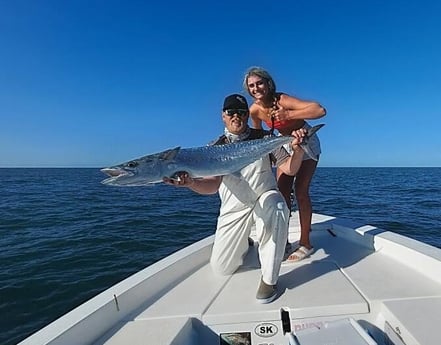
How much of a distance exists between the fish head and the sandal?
66.6 inches

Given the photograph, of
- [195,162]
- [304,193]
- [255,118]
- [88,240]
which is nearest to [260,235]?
[195,162]

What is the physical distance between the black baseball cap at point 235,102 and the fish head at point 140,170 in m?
0.64

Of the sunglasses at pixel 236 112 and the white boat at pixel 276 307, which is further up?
the sunglasses at pixel 236 112

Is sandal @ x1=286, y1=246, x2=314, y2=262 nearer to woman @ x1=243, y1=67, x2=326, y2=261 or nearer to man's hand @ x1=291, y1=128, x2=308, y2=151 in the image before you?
woman @ x1=243, y1=67, x2=326, y2=261

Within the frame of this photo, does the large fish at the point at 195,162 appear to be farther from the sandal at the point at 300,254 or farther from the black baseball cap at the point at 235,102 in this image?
the sandal at the point at 300,254

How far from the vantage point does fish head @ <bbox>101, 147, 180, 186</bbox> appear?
81.5 inches

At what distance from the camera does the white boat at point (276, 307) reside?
1942 millimetres

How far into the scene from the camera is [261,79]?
2.86 m

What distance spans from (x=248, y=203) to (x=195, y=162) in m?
0.65

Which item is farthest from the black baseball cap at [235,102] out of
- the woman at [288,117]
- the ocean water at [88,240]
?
the ocean water at [88,240]

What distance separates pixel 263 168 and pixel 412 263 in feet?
5.31

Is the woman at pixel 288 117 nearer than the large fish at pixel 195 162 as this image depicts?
No

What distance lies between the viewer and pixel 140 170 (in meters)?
2.14

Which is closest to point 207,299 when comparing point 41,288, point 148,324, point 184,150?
point 148,324
